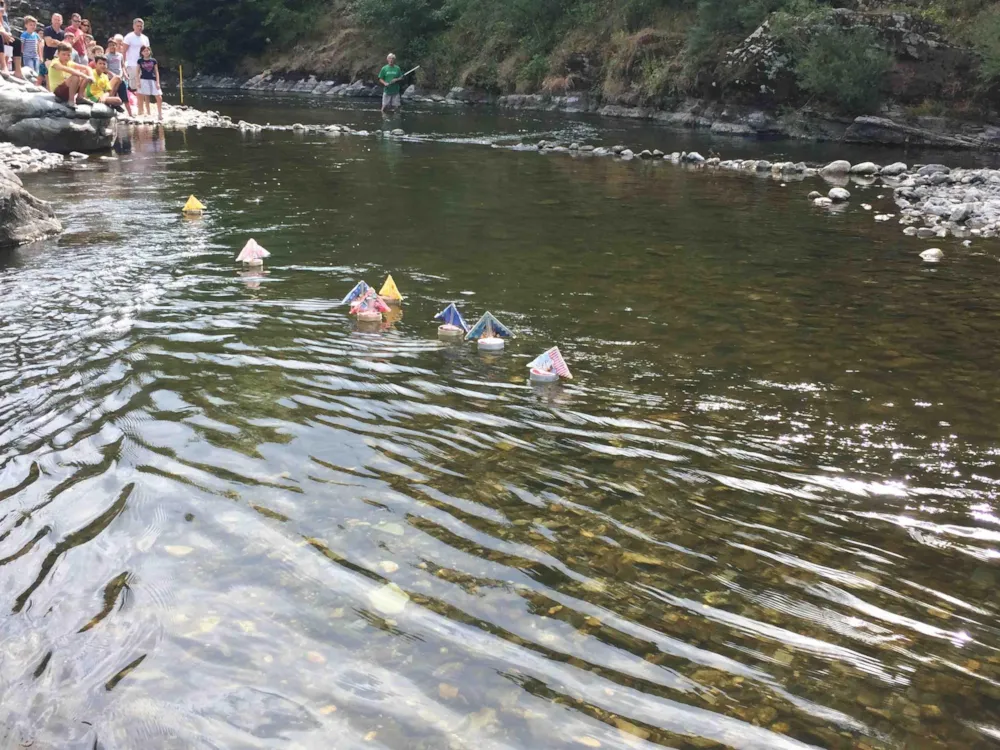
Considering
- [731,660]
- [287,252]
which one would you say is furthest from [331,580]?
[287,252]

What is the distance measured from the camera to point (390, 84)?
30516 millimetres

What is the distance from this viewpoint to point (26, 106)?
1666 cm

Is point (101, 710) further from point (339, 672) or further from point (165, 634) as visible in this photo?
point (339, 672)

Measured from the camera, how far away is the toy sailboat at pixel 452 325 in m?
6.65

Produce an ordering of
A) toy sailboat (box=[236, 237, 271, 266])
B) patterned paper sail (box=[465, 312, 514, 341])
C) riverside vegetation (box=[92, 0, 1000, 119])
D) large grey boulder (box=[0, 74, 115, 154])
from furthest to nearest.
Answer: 1. riverside vegetation (box=[92, 0, 1000, 119])
2. large grey boulder (box=[0, 74, 115, 154])
3. toy sailboat (box=[236, 237, 271, 266])
4. patterned paper sail (box=[465, 312, 514, 341])

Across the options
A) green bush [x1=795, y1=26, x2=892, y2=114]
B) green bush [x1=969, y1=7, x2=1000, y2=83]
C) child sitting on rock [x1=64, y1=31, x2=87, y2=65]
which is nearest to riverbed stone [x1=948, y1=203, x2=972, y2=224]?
green bush [x1=969, y1=7, x2=1000, y2=83]

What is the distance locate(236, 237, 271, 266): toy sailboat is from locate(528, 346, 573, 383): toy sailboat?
13.0ft

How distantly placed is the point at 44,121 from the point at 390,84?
15.7 m

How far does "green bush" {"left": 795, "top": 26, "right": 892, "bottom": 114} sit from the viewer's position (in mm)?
24734

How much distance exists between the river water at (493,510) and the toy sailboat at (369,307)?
251 mm

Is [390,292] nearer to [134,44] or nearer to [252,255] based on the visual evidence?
[252,255]

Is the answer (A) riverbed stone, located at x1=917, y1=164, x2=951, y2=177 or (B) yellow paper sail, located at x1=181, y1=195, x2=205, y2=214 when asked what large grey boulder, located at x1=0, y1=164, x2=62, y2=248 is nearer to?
(B) yellow paper sail, located at x1=181, y1=195, x2=205, y2=214

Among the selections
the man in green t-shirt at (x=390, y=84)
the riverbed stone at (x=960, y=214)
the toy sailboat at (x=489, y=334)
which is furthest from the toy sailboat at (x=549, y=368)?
the man in green t-shirt at (x=390, y=84)

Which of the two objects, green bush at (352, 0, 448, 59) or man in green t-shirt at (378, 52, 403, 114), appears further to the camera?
green bush at (352, 0, 448, 59)
